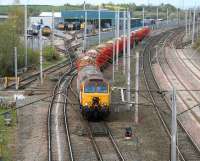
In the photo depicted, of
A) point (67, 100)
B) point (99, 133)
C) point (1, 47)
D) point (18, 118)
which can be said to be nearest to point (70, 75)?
point (1, 47)

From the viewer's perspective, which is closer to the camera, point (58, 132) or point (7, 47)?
point (58, 132)

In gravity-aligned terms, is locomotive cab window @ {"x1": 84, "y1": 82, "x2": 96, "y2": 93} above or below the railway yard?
above

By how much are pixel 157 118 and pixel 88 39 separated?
174 feet

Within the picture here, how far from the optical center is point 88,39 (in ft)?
286

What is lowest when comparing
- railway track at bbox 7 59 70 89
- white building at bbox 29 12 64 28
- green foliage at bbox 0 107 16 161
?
green foliage at bbox 0 107 16 161

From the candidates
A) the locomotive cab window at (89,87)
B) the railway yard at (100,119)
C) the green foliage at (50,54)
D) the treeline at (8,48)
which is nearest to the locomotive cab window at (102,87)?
the railway yard at (100,119)

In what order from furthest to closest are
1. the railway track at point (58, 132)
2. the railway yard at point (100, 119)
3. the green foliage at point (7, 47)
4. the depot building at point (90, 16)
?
the depot building at point (90, 16)
the green foliage at point (7, 47)
the railway yard at point (100, 119)
the railway track at point (58, 132)

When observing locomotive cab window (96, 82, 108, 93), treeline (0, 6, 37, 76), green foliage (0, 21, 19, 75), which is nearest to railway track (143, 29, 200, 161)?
locomotive cab window (96, 82, 108, 93)

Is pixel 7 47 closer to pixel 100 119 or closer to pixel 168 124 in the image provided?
pixel 100 119

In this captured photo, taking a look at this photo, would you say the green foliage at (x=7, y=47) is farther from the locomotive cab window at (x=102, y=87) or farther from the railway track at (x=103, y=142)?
the railway track at (x=103, y=142)

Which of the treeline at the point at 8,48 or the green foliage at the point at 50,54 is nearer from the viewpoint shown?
the treeline at the point at 8,48

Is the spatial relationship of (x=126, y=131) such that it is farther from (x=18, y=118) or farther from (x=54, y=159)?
(x=18, y=118)

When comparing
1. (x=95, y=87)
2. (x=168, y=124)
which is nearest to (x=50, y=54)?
(x=95, y=87)

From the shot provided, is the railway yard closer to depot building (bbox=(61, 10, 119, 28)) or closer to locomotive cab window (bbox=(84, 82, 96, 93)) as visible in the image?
locomotive cab window (bbox=(84, 82, 96, 93))
